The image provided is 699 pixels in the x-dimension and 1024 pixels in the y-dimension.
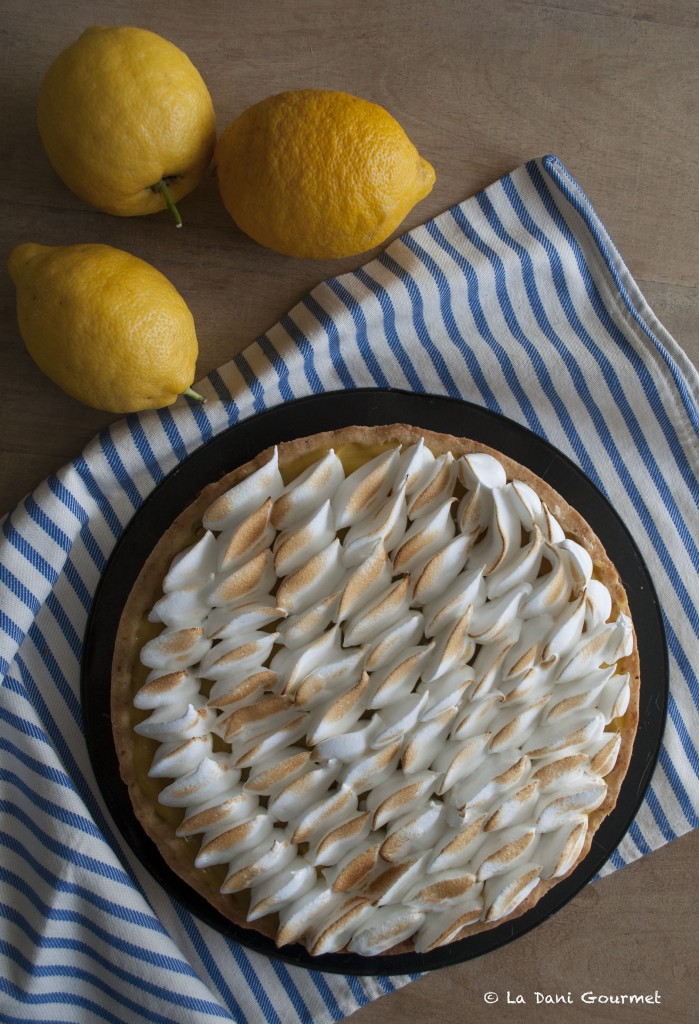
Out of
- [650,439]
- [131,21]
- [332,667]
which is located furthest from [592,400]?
[131,21]

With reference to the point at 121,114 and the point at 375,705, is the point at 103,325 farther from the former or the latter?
the point at 375,705

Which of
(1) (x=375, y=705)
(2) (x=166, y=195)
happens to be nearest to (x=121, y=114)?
(2) (x=166, y=195)

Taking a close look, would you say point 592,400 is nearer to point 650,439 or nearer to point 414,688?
point 650,439

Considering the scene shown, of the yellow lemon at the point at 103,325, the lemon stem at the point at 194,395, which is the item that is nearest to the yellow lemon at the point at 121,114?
the yellow lemon at the point at 103,325

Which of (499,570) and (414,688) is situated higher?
(499,570)

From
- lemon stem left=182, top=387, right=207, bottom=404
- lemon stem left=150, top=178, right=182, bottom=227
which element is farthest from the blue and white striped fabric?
lemon stem left=150, top=178, right=182, bottom=227

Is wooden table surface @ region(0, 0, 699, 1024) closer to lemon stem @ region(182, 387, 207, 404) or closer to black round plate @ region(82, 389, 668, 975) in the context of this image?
lemon stem @ region(182, 387, 207, 404)
